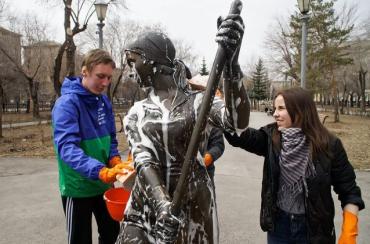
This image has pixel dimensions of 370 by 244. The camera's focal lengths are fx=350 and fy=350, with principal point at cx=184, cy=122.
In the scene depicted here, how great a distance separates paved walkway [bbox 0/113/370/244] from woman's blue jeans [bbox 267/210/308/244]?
196 cm

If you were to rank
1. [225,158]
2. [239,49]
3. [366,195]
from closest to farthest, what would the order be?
[239,49]
[366,195]
[225,158]

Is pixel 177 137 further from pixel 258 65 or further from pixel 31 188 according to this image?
pixel 258 65

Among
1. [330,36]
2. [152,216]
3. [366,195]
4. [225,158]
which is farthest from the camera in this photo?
[330,36]

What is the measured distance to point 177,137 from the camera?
162 cm

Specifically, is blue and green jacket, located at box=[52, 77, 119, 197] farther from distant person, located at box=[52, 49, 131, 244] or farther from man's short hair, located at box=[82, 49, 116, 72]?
man's short hair, located at box=[82, 49, 116, 72]

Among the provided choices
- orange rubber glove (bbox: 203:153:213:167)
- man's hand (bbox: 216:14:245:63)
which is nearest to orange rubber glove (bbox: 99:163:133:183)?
man's hand (bbox: 216:14:245:63)

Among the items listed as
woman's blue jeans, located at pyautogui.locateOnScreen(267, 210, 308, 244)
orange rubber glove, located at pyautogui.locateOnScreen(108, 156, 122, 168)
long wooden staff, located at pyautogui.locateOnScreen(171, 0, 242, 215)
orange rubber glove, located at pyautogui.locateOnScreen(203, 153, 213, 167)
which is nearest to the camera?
long wooden staff, located at pyautogui.locateOnScreen(171, 0, 242, 215)

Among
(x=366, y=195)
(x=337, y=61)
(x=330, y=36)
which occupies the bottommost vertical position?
(x=366, y=195)

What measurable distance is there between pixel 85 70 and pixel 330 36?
2356 cm

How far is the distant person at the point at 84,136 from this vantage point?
8.05 feet

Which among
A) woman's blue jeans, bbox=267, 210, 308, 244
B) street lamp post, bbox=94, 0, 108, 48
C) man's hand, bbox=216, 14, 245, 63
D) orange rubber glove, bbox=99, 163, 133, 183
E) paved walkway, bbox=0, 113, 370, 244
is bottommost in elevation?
paved walkway, bbox=0, 113, 370, 244

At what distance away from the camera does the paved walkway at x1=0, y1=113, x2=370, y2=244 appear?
181 inches

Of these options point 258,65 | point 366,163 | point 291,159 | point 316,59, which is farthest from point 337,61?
point 258,65

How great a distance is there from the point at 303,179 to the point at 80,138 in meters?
1.58
